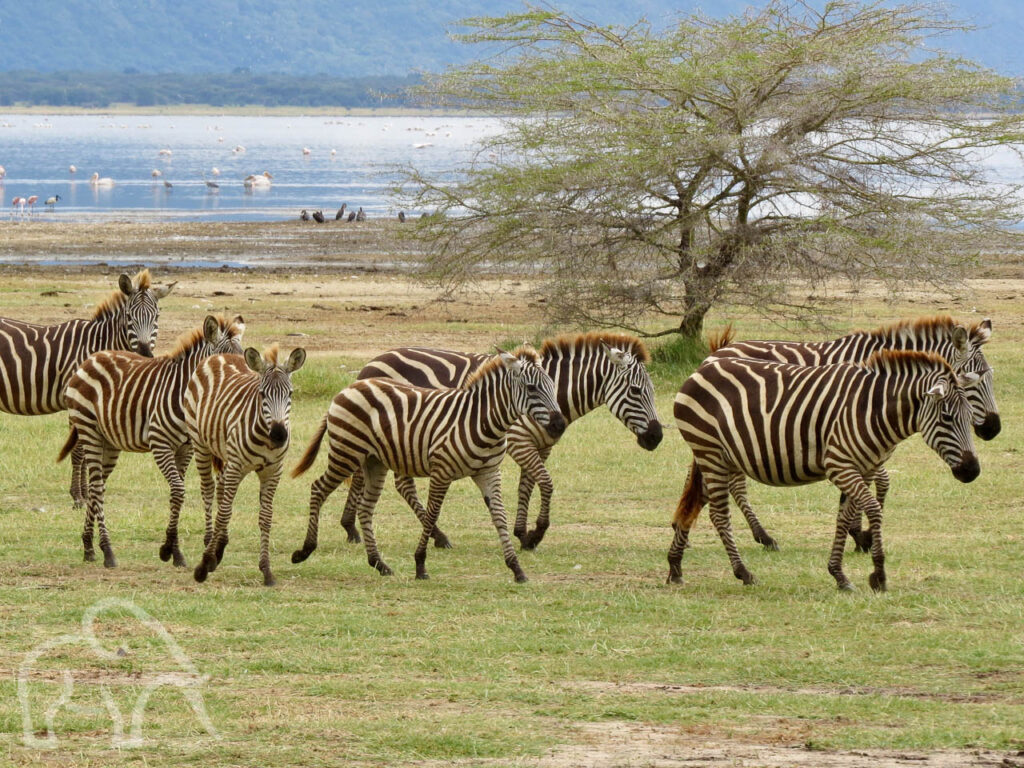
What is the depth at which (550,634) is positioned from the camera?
27.8 feet

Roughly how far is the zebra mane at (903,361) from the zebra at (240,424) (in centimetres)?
378

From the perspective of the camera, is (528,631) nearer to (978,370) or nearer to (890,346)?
(978,370)

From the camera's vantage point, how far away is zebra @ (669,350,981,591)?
9.44 metres

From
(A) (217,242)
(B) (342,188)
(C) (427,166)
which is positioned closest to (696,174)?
(A) (217,242)

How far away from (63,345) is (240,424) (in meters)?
4.19

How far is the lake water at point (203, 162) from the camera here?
62.5 m

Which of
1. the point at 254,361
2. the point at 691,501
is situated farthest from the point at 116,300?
the point at 691,501

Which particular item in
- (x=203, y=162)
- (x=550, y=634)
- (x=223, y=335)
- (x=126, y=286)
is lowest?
(x=550, y=634)

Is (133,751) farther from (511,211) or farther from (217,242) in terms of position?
(217,242)

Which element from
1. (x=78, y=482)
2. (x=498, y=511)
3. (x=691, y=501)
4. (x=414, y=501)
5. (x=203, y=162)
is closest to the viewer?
(x=498, y=511)

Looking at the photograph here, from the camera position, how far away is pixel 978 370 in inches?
449

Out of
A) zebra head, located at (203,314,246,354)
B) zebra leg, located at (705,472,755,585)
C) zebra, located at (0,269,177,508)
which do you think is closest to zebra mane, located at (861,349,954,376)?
zebra leg, located at (705,472,755,585)

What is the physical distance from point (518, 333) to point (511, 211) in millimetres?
3917

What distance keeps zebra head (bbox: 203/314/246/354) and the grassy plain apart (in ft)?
4.94
